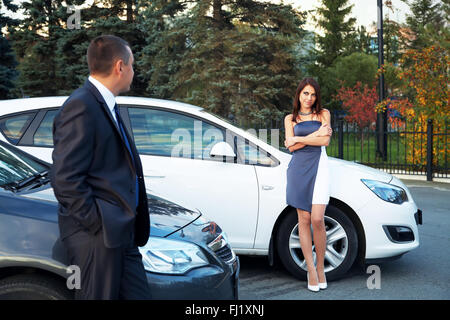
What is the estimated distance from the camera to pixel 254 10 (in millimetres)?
22953

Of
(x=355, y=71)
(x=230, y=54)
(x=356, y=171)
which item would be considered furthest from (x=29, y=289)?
(x=355, y=71)

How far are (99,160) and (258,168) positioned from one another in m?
2.69

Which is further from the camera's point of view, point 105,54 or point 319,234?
point 319,234

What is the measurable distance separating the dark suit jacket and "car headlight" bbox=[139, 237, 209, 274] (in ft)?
1.69

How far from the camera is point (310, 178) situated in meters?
4.42

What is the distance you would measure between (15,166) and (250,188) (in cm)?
208

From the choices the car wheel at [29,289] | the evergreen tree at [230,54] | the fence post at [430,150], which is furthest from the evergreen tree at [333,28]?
the car wheel at [29,289]

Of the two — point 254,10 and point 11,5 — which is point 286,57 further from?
point 11,5

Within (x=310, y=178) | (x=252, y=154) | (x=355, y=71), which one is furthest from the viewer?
(x=355, y=71)

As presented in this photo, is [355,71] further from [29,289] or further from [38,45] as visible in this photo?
[29,289]

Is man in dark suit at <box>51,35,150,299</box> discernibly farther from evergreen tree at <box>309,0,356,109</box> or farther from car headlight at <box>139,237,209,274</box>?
evergreen tree at <box>309,0,356,109</box>

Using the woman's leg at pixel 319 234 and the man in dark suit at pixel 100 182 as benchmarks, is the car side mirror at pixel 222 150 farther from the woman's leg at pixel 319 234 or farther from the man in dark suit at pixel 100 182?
the man in dark suit at pixel 100 182

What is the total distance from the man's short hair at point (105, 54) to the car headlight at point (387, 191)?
3.09m
